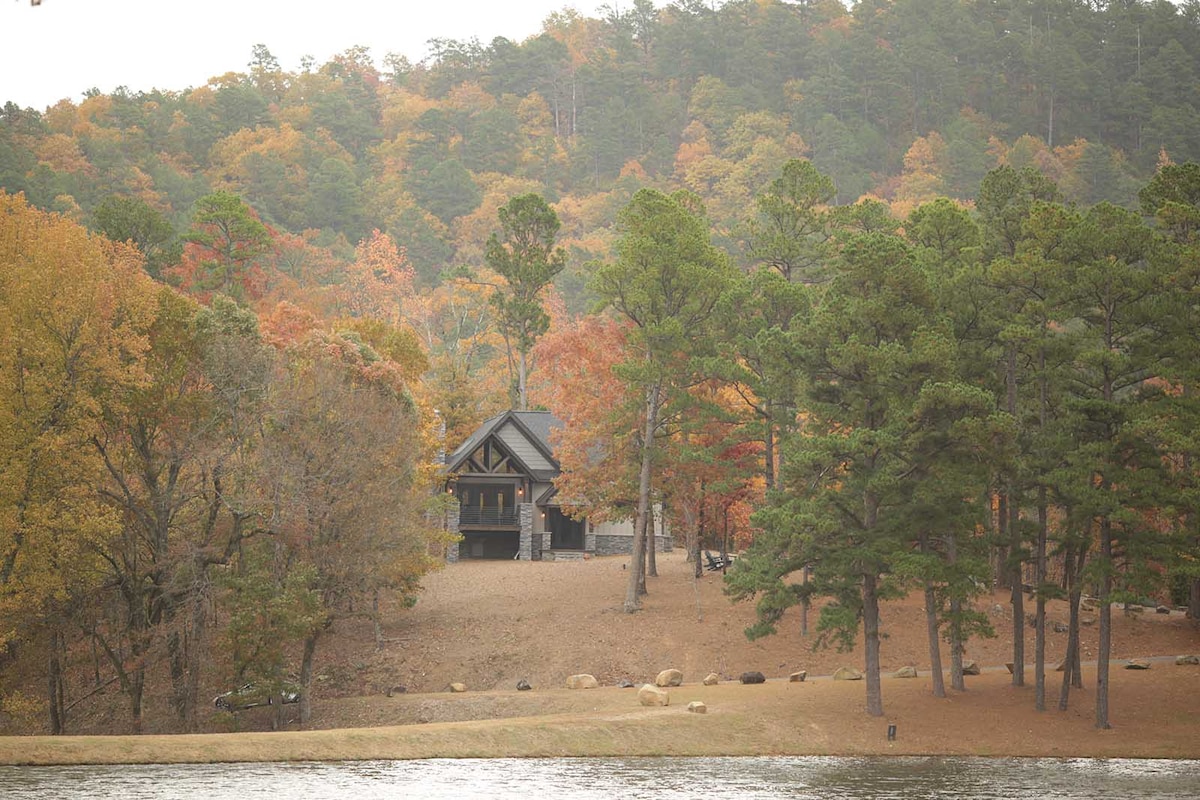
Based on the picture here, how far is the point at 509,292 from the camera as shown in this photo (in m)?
86.7

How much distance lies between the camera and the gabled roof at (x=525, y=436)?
59406 mm

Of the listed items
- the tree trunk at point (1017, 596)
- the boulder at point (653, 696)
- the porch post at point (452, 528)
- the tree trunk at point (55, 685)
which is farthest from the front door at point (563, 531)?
the tree trunk at point (1017, 596)

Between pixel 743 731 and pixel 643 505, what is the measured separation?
13989mm

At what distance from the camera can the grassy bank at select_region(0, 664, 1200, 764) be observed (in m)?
24.6

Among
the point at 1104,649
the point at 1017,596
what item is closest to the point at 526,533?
the point at 1017,596

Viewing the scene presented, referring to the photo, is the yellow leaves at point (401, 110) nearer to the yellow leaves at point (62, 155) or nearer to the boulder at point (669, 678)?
the yellow leaves at point (62, 155)

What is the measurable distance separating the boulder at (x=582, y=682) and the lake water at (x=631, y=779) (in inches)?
344

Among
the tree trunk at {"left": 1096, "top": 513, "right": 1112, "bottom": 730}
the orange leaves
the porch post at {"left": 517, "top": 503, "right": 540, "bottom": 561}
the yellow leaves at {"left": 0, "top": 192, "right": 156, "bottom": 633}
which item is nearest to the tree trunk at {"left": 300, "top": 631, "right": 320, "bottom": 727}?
the yellow leaves at {"left": 0, "top": 192, "right": 156, "bottom": 633}

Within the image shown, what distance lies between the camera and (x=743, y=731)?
27.9 meters

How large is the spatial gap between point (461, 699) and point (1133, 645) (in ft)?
72.7

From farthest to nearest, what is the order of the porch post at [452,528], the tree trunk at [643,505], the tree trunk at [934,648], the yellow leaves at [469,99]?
the yellow leaves at [469,99], the porch post at [452,528], the tree trunk at [643,505], the tree trunk at [934,648]

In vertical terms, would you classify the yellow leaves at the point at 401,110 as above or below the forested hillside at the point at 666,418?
above

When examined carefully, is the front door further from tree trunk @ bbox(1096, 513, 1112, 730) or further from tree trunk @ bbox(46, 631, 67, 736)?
tree trunk @ bbox(1096, 513, 1112, 730)

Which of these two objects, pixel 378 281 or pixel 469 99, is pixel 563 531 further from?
pixel 469 99
